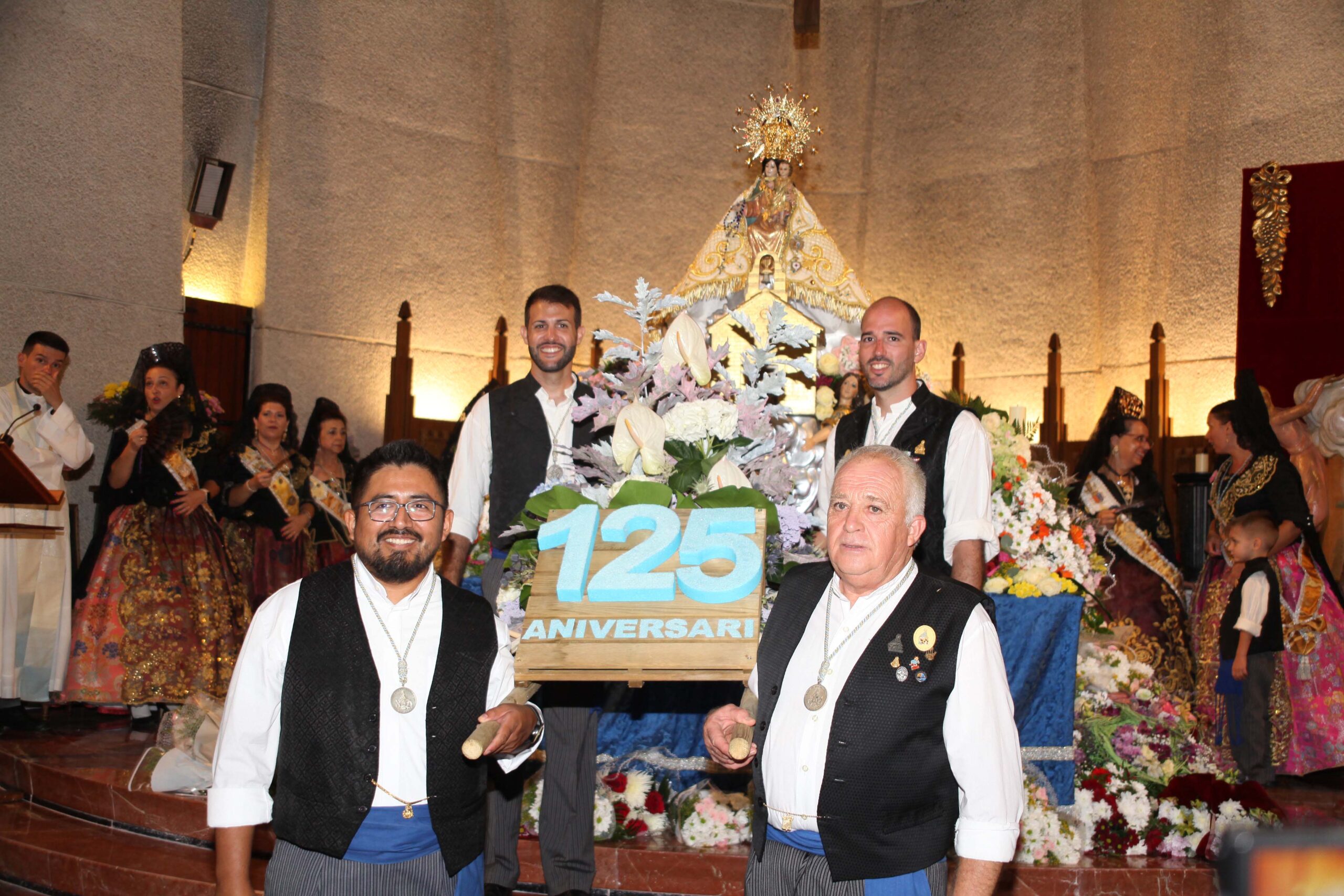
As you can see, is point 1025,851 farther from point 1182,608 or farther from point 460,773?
point 1182,608

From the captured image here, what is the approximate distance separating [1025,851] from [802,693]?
80.1 inches

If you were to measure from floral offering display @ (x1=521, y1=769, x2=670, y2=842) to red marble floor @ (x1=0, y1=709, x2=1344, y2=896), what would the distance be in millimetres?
64

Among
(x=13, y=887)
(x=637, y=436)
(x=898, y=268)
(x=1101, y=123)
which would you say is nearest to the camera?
(x=637, y=436)

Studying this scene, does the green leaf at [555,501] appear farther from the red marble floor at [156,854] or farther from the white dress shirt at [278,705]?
the red marble floor at [156,854]

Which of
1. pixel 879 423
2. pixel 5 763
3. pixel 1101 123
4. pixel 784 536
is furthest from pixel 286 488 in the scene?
pixel 1101 123

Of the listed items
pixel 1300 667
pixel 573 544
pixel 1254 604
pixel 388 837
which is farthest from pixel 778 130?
pixel 388 837

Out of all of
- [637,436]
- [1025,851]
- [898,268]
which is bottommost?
[1025,851]

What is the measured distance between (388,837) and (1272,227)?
291 inches

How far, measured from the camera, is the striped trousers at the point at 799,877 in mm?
2021

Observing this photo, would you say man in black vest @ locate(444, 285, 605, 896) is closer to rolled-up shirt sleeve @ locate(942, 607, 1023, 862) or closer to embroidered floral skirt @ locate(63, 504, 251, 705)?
rolled-up shirt sleeve @ locate(942, 607, 1023, 862)

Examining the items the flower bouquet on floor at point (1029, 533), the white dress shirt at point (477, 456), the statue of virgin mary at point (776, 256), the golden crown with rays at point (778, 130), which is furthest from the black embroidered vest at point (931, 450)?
the golden crown with rays at point (778, 130)

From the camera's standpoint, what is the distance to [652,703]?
4.04m

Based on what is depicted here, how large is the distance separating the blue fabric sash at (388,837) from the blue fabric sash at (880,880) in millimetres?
680

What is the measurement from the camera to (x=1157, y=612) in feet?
19.8
